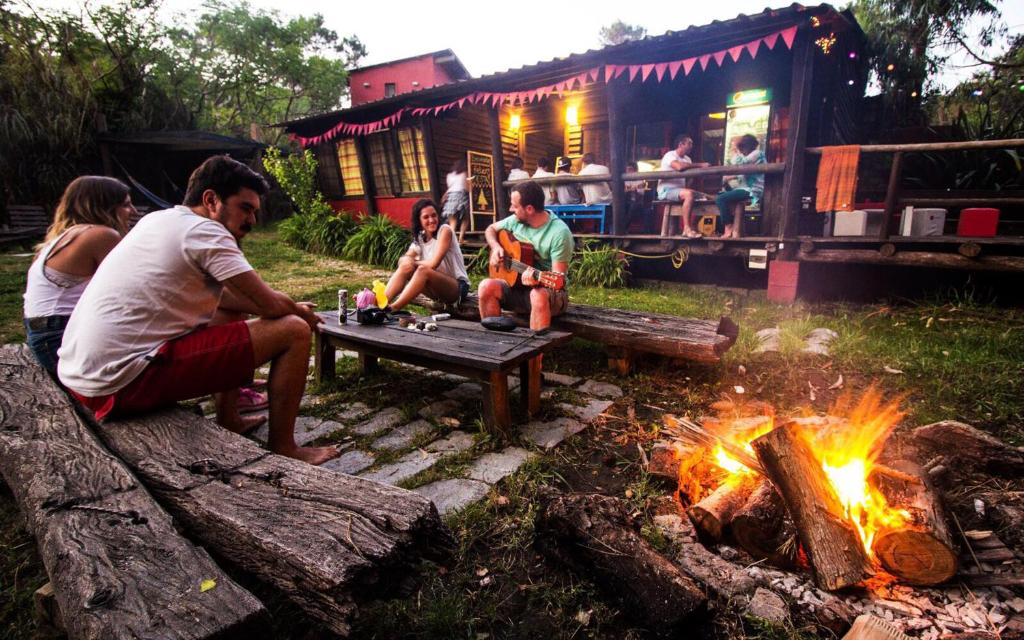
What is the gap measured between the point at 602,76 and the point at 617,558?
805cm

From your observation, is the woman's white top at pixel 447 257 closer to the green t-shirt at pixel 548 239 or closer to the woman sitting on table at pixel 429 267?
the woman sitting on table at pixel 429 267

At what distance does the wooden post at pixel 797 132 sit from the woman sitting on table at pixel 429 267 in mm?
4152

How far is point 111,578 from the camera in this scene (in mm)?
1194

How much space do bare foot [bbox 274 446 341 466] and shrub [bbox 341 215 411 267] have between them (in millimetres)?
7829

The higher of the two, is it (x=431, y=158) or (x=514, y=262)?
(x=431, y=158)

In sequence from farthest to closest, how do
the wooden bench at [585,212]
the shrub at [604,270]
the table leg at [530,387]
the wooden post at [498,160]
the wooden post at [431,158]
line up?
the wooden post at [431,158]
the wooden post at [498,160]
the wooden bench at [585,212]
the shrub at [604,270]
the table leg at [530,387]

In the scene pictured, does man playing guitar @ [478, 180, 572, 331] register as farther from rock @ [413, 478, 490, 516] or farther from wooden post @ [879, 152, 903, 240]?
wooden post @ [879, 152, 903, 240]

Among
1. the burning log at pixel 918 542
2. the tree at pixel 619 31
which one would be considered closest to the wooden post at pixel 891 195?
the burning log at pixel 918 542

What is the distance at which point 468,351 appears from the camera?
3.05 metres

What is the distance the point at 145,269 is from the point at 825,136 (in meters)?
9.70

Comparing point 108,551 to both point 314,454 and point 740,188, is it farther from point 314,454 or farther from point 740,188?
point 740,188

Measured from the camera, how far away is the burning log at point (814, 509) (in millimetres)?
1754

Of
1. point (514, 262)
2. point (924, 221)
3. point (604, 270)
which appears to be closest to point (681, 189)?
point (604, 270)

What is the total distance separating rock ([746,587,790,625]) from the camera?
1.67 meters
